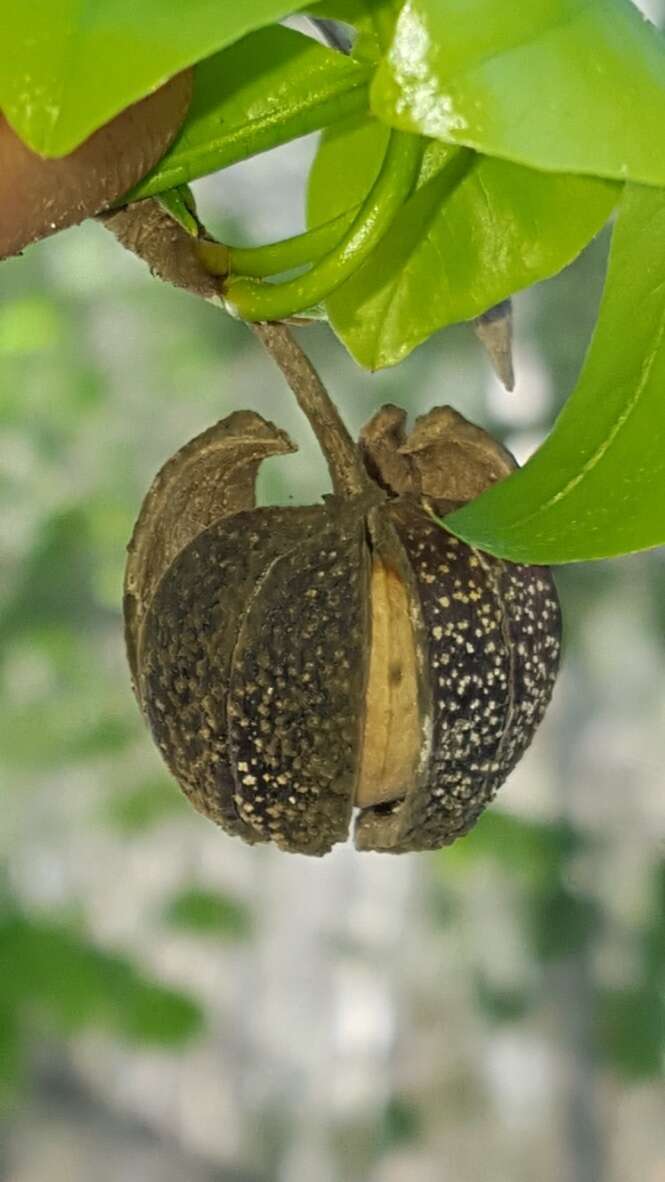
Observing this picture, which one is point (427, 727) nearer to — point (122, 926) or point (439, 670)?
point (439, 670)

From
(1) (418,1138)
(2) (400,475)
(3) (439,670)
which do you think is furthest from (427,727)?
(1) (418,1138)

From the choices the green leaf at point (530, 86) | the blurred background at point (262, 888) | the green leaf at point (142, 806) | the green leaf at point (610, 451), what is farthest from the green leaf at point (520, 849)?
the green leaf at point (530, 86)

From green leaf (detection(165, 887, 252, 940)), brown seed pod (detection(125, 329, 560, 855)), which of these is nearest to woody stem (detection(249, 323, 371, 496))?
brown seed pod (detection(125, 329, 560, 855))

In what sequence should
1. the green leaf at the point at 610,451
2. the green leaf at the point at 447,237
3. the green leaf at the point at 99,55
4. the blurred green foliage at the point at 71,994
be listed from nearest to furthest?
1. the green leaf at the point at 99,55
2. the green leaf at the point at 610,451
3. the green leaf at the point at 447,237
4. the blurred green foliage at the point at 71,994

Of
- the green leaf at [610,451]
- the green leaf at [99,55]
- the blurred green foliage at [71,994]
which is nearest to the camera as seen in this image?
the green leaf at [99,55]

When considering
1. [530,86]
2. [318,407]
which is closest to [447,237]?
[318,407]

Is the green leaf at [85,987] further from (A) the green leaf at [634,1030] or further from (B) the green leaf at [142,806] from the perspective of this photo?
(A) the green leaf at [634,1030]
